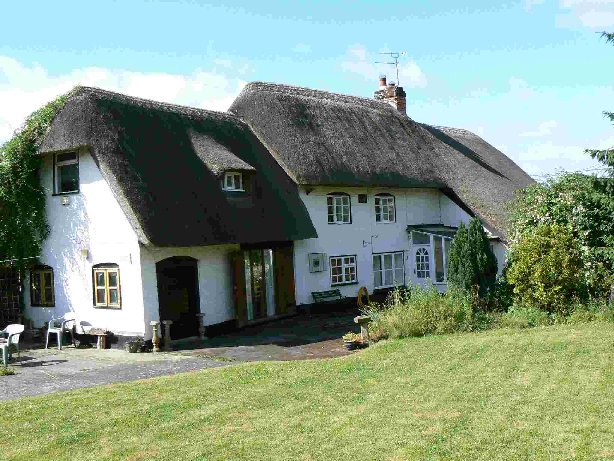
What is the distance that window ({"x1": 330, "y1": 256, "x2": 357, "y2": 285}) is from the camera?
78.8 feet

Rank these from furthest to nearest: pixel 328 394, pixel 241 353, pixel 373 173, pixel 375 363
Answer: pixel 373 173
pixel 241 353
pixel 375 363
pixel 328 394

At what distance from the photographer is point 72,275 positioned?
18188 millimetres

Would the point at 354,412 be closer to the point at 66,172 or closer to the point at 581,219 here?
the point at 581,219

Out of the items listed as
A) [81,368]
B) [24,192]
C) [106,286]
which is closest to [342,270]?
[106,286]

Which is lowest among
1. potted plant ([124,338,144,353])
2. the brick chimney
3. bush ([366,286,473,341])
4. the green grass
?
the green grass

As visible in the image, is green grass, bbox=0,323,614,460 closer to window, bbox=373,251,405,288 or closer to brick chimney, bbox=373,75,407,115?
window, bbox=373,251,405,288

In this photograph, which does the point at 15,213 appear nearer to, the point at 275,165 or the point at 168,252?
the point at 168,252

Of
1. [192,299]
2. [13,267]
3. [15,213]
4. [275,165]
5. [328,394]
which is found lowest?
[328,394]

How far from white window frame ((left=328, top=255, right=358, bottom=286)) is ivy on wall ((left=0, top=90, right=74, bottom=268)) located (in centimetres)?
1000

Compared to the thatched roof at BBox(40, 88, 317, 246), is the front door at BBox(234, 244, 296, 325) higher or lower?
lower

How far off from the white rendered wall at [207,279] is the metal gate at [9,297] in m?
4.96

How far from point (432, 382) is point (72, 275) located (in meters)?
11.4

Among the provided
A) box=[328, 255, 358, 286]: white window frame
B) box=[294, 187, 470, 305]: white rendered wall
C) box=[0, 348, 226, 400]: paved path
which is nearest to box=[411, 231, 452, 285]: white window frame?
box=[294, 187, 470, 305]: white rendered wall

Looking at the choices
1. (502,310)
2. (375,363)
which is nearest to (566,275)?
(502,310)
